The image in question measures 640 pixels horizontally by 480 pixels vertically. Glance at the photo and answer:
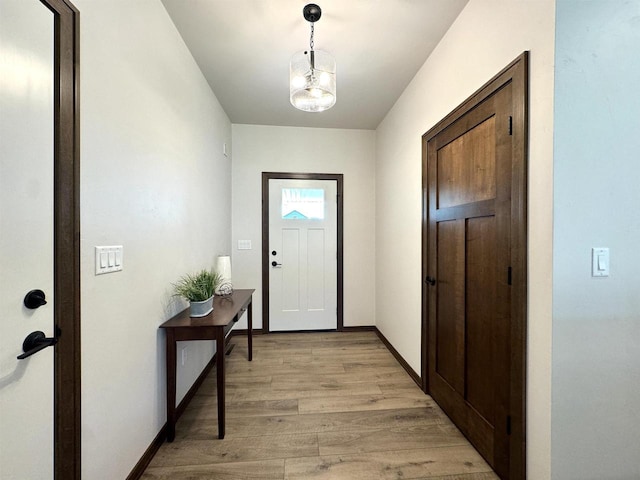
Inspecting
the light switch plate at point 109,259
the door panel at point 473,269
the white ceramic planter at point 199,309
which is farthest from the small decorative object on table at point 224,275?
the door panel at point 473,269

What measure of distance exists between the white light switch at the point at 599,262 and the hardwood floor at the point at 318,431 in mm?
1167

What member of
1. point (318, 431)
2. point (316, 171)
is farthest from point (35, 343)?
point (316, 171)

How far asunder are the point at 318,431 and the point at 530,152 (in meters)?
1.96

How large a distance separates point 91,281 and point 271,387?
1685mm

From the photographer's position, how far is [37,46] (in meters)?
0.93

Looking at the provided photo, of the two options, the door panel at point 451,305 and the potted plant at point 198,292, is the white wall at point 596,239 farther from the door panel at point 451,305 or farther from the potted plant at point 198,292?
the potted plant at point 198,292

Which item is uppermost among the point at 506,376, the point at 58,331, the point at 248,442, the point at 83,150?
the point at 83,150

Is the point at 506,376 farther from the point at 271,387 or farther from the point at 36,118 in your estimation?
the point at 36,118

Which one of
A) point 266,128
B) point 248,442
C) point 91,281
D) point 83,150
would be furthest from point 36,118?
point 266,128

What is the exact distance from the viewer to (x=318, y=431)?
1808mm

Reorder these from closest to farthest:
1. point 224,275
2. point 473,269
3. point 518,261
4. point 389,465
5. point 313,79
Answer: point 518,261 < point 389,465 < point 473,269 < point 313,79 < point 224,275

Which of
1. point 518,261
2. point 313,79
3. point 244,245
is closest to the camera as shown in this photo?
point 518,261

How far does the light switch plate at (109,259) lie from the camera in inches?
46.4

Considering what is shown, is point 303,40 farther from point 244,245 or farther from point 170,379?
point 170,379
